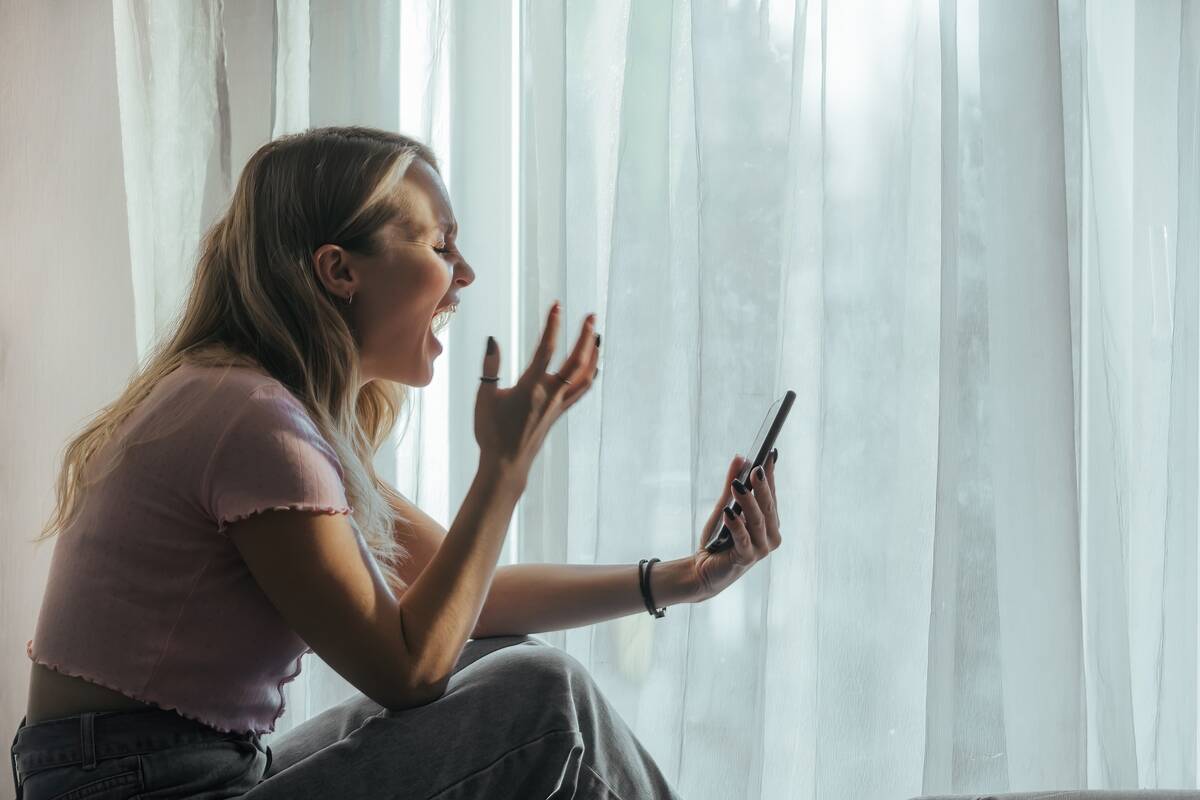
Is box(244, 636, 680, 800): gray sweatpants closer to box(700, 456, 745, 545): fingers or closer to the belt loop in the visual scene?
the belt loop

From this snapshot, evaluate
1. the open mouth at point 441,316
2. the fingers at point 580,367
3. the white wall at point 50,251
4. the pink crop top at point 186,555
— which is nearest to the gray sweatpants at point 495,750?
the pink crop top at point 186,555

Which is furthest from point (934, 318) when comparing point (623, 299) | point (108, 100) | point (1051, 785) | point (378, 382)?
point (108, 100)

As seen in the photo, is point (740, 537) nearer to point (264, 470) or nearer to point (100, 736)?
point (264, 470)

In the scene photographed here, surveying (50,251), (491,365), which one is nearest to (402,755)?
(491,365)

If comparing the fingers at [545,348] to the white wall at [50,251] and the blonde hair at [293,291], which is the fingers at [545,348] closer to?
the blonde hair at [293,291]

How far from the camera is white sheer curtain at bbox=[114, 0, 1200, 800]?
1.21 metres

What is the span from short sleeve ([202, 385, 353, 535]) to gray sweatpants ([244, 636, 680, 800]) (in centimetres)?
19

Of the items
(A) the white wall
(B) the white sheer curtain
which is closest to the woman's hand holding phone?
(B) the white sheer curtain

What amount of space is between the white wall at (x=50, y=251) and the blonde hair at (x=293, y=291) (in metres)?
0.66

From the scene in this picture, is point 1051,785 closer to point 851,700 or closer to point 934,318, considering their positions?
point 851,700

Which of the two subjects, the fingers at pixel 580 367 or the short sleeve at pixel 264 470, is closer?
the short sleeve at pixel 264 470

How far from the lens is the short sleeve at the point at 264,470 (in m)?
0.84

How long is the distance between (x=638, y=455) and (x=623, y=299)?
0.20 metres

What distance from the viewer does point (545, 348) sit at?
0.93 metres
